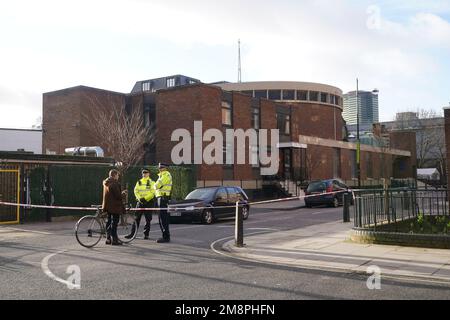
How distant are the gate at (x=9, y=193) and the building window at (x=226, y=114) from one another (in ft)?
56.2

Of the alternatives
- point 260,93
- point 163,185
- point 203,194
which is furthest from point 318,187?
point 260,93

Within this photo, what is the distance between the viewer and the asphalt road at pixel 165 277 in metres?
6.48

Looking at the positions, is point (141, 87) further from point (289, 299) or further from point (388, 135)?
point (289, 299)

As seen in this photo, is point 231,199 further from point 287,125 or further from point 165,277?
point 287,125

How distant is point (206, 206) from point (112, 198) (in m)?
6.24

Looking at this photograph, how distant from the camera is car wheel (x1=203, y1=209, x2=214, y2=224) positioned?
17072mm

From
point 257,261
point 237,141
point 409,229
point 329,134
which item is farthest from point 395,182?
point 257,261

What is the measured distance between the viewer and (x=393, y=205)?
40.8ft

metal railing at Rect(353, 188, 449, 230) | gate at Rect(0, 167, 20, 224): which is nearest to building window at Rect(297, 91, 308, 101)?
gate at Rect(0, 167, 20, 224)

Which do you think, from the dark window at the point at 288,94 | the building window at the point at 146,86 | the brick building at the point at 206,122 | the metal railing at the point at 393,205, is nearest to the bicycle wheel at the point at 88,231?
the metal railing at the point at 393,205

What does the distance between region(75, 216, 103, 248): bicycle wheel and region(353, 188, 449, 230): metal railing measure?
20.8 feet

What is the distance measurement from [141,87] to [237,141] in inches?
1313
